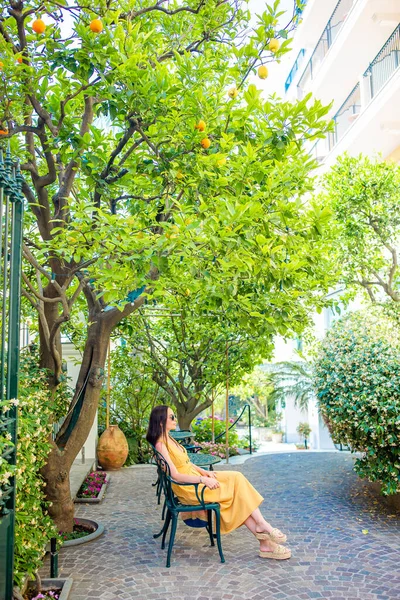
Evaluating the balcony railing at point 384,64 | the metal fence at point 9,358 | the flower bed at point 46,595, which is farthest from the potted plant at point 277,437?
the metal fence at point 9,358

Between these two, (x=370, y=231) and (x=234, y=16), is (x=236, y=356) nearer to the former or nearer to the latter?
(x=370, y=231)

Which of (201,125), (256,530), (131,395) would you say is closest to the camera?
(201,125)

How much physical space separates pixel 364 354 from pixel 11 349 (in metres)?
4.75

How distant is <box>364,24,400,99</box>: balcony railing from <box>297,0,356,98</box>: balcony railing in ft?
7.41

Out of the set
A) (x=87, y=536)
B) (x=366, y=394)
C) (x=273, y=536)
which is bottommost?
(x=87, y=536)

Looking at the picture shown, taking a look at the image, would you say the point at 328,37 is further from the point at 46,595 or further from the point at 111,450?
the point at 46,595

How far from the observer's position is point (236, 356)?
10.6 meters

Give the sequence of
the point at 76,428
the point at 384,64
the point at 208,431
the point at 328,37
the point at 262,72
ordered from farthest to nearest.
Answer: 1. the point at 328,37
2. the point at 384,64
3. the point at 208,431
4. the point at 76,428
5. the point at 262,72

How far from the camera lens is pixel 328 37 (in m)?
18.5

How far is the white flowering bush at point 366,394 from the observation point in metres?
6.31

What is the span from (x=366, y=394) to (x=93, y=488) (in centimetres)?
414

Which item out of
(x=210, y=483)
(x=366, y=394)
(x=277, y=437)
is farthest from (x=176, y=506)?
(x=277, y=437)

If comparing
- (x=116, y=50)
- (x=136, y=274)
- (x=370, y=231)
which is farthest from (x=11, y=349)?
(x=370, y=231)

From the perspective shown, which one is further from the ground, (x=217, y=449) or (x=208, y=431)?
(x=208, y=431)
